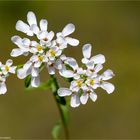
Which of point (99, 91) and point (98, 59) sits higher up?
point (98, 59)

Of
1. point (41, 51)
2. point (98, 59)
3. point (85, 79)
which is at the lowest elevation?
point (85, 79)

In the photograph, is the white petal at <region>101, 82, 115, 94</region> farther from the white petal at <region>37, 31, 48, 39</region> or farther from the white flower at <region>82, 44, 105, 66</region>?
the white petal at <region>37, 31, 48, 39</region>

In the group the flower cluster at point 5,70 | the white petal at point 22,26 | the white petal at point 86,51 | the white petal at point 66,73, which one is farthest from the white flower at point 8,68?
the white petal at point 86,51

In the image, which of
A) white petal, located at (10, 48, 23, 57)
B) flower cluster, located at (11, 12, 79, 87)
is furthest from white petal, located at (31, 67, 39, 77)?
white petal, located at (10, 48, 23, 57)

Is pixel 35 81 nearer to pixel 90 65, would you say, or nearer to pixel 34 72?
pixel 34 72

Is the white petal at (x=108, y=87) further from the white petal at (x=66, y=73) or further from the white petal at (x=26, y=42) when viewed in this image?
the white petal at (x=26, y=42)

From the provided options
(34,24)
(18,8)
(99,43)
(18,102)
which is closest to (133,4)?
(99,43)

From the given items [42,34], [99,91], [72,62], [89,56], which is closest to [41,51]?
[42,34]
